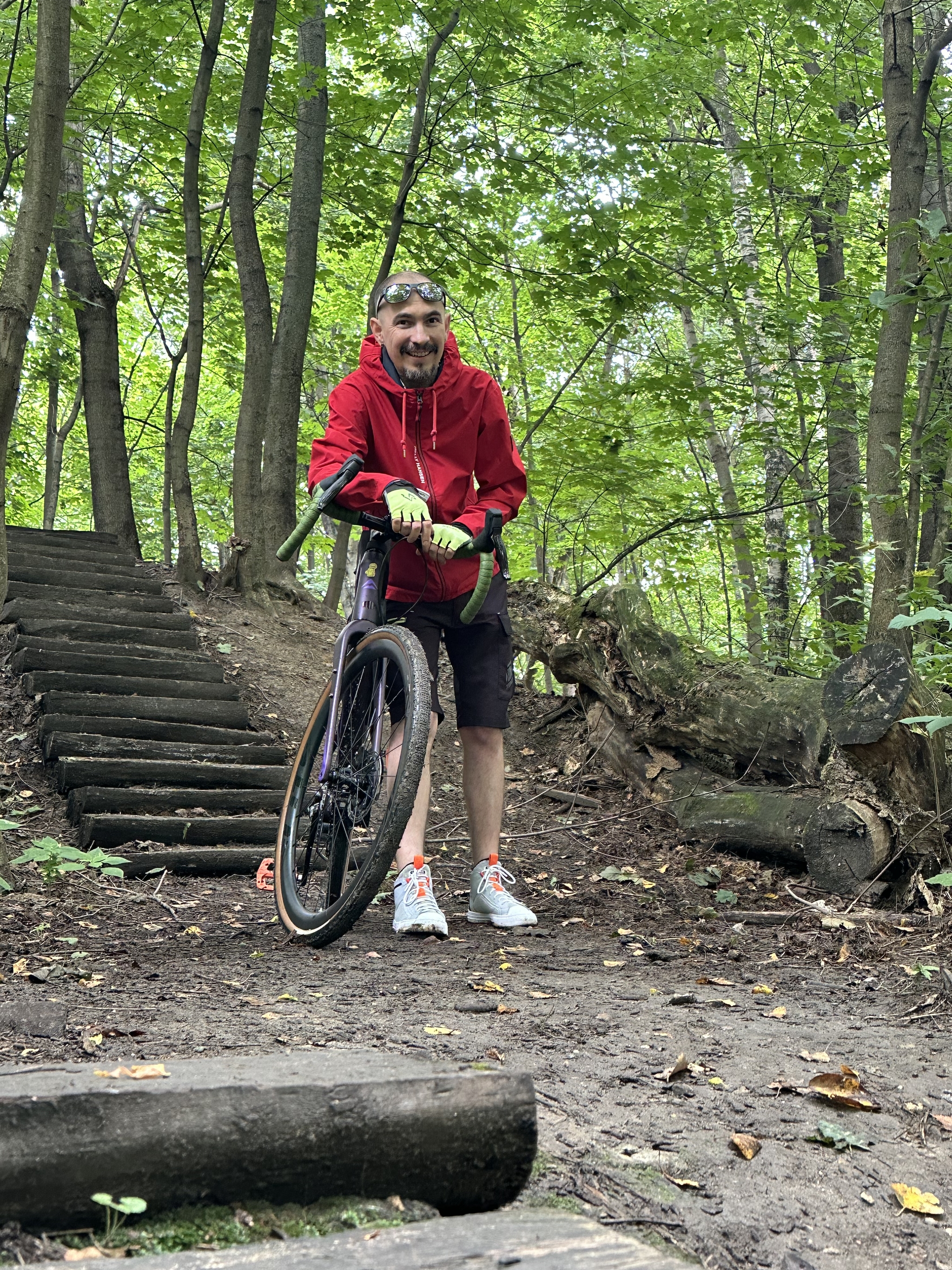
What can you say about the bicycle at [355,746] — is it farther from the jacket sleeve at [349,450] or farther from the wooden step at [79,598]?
the wooden step at [79,598]

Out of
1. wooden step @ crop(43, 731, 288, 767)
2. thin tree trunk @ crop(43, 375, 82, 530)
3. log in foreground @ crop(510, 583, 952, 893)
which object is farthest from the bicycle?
thin tree trunk @ crop(43, 375, 82, 530)

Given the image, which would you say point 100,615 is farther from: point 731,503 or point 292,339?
point 731,503

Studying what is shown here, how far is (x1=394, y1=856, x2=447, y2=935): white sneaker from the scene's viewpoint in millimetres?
3945

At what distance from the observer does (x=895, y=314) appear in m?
6.09

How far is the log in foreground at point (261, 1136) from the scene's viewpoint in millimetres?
1262

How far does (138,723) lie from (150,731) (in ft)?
0.26

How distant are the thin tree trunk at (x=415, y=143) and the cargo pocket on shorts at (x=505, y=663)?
550 centimetres

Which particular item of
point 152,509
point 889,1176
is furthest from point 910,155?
point 152,509

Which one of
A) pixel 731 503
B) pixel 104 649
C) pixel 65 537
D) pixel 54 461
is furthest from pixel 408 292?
pixel 54 461

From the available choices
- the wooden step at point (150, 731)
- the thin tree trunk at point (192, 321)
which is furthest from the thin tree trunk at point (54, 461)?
the wooden step at point (150, 731)

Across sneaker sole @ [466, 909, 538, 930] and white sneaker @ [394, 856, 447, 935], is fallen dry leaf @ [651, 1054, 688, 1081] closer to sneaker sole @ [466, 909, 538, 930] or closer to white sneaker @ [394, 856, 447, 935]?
white sneaker @ [394, 856, 447, 935]

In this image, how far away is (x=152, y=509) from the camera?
2658cm

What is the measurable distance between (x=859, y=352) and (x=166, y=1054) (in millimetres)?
9221

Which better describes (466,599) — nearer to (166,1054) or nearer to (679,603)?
(166,1054)
